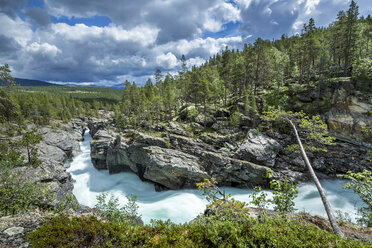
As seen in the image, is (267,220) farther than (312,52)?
No

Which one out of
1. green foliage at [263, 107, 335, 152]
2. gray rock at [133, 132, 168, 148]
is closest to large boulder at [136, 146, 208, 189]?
gray rock at [133, 132, 168, 148]

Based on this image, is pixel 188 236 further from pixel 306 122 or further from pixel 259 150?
pixel 259 150

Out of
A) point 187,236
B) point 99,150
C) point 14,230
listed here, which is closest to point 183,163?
point 187,236

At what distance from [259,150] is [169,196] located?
63.2ft

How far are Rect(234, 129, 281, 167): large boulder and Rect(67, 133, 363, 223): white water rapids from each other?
19.0 ft

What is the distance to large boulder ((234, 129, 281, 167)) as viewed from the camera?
94.3 feet

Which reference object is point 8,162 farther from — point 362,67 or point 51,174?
point 362,67

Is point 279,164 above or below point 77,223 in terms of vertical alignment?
below

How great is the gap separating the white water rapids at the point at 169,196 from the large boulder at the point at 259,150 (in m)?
5.80

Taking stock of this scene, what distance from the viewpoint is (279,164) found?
2928 cm

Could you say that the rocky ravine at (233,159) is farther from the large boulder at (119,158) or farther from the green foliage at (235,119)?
the green foliage at (235,119)

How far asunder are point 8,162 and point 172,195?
73.1ft

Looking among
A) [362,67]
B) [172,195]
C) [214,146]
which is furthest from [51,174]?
[362,67]

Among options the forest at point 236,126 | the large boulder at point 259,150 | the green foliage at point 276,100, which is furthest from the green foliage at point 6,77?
the green foliage at point 276,100
